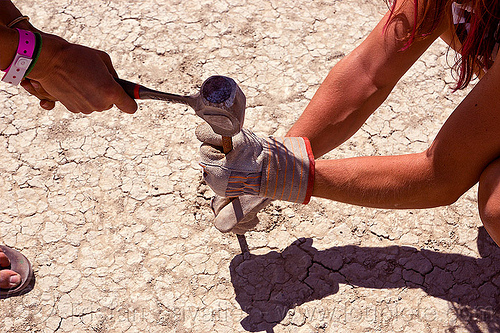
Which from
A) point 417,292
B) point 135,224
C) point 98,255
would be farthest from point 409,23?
point 98,255

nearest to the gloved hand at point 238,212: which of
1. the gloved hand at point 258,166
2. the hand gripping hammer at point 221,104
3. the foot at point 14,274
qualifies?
the gloved hand at point 258,166

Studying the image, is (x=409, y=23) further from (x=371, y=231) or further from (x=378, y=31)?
(x=371, y=231)

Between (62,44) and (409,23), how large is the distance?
1028 millimetres

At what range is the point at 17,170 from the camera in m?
2.02

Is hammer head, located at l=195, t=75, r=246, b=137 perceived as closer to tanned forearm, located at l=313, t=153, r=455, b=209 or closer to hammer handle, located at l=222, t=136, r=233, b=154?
hammer handle, located at l=222, t=136, r=233, b=154

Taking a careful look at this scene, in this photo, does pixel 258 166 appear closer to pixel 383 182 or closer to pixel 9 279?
pixel 383 182

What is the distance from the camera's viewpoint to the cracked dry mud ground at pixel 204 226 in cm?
170

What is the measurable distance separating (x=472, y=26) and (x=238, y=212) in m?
0.93

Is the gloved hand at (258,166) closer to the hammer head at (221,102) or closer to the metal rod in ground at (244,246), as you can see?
the hammer head at (221,102)

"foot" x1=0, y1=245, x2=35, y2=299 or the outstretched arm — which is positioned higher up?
the outstretched arm

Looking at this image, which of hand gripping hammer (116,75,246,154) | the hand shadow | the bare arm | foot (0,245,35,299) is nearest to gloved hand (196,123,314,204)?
hand gripping hammer (116,75,246,154)

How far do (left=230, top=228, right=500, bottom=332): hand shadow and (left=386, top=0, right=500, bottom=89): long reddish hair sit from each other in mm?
710

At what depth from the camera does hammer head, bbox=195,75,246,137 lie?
1224mm

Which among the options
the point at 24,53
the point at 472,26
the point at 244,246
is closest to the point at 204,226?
the point at 244,246
